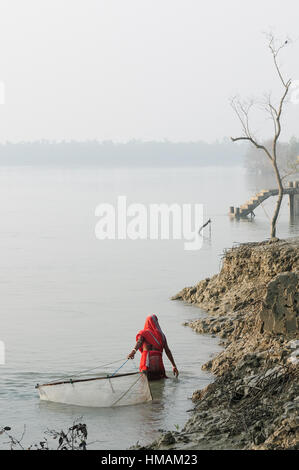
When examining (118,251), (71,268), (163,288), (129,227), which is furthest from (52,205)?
(163,288)

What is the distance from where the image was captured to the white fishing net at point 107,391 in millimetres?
18703

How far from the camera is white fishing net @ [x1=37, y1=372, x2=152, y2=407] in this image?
61.4ft

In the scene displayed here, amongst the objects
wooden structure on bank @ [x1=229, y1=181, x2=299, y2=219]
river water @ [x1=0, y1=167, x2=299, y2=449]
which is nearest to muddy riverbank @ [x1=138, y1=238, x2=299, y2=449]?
river water @ [x1=0, y1=167, x2=299, y2=449]

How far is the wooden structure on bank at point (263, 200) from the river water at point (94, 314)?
62.4 inches

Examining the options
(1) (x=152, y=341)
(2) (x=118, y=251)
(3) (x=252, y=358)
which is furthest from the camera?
(2) (x=118, y=251)

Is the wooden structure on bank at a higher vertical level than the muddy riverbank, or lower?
higher

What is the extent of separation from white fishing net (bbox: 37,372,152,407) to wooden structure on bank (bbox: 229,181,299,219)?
55594 millimetres

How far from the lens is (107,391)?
742 inches

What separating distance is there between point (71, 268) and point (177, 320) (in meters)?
22.1

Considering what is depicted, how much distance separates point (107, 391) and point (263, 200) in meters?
60.2

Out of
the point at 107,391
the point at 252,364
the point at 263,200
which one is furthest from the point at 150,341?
the point at 263,200

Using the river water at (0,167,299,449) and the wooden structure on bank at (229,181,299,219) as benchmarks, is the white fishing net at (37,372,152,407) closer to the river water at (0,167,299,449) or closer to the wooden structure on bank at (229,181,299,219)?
the river water at (0,167,299,449)
